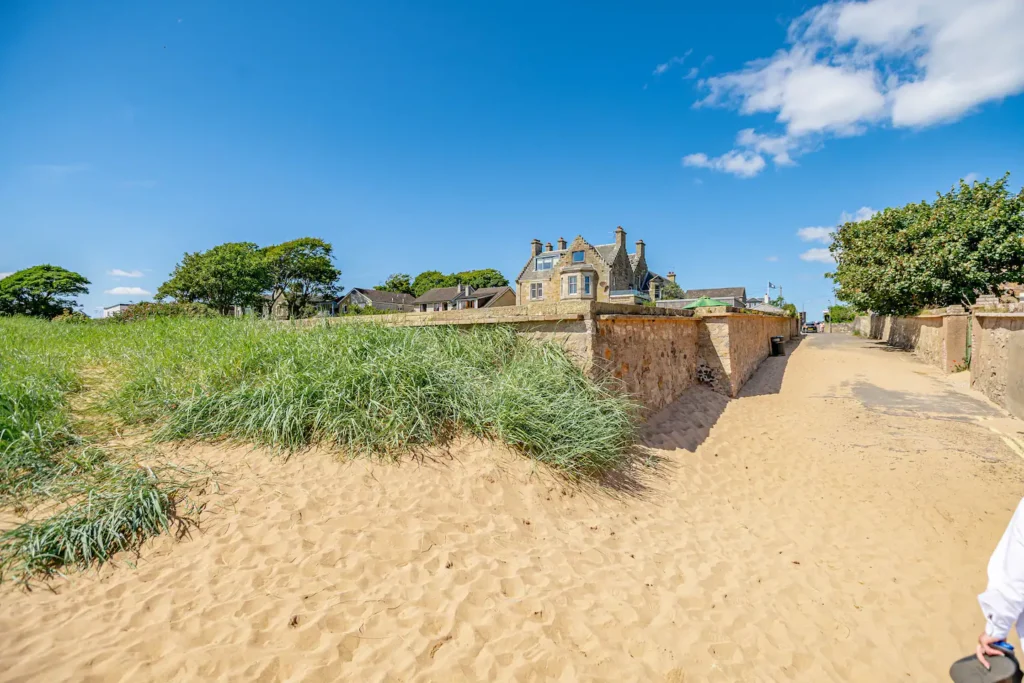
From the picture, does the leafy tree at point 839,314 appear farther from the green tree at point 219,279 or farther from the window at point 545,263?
the green tree at point 219,279

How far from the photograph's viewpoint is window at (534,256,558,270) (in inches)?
1479

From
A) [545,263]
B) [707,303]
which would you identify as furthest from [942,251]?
[545,263]

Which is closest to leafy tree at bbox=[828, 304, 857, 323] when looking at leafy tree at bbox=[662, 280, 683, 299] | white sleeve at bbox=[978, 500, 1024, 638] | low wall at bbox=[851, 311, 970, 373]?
leafy tree at bbox=[662, 280, 683, 299]

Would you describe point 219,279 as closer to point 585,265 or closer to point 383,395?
point 585,265

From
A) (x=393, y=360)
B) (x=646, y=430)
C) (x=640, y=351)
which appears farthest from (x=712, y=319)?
(x=393, y=360)

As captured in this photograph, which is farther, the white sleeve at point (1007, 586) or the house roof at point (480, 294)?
the house roof at point (480, 294)

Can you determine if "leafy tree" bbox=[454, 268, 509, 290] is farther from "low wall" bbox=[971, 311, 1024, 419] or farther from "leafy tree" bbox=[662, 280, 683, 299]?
"low wall" bbox=[971, 311, 1024, 419]

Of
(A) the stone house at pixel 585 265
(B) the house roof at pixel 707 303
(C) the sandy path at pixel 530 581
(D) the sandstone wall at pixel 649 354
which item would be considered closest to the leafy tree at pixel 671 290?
(A) the stone house at pixel 585 265

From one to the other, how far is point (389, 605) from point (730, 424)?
6691 millimetres

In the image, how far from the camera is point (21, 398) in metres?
4.45

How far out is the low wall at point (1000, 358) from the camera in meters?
8.03

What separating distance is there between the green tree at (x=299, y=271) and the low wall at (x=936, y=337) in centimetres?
3802

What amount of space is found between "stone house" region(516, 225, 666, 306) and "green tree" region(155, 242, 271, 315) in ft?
67.1

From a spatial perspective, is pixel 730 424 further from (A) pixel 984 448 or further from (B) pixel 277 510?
(B) pixel 277 510
